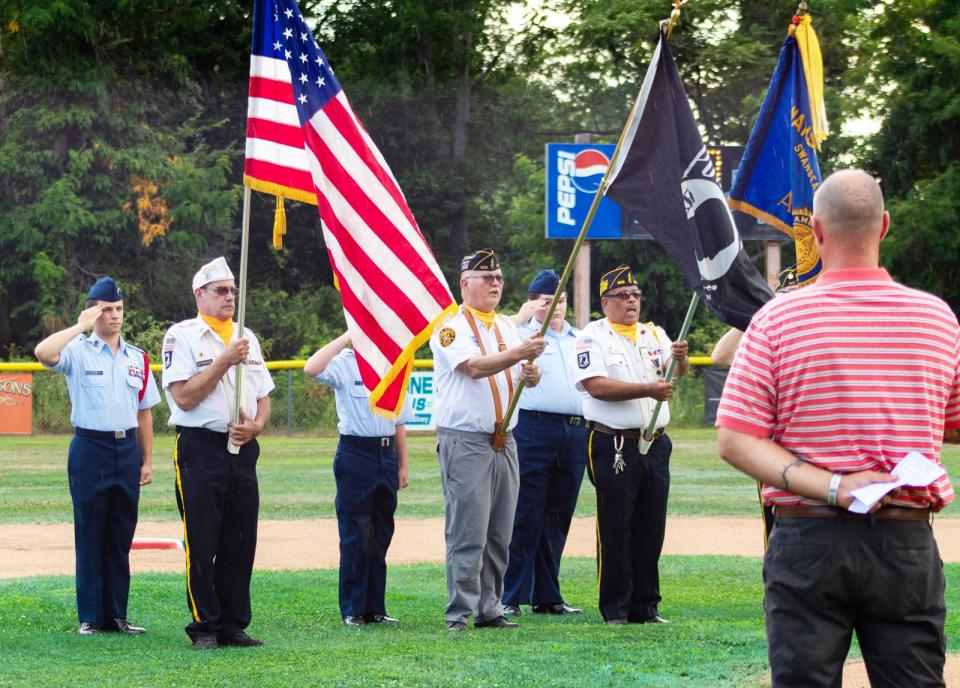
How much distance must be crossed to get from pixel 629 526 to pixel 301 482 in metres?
12.2

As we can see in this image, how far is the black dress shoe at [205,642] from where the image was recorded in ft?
26.6

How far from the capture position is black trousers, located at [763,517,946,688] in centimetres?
409

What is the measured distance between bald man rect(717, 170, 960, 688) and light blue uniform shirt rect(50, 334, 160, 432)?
559 centimetres

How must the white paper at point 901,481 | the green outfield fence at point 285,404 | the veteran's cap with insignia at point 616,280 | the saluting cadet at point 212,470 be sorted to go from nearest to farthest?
the white paper at point 901,481
the saluting cadet at point 212,470
the veteran's cap with insignia at point 616,280
the green outfield fence at point 285,404

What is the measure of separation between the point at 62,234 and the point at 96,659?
31.1 meters

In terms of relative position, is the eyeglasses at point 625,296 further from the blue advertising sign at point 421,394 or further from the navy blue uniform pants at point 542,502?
the blue advertising sign at point 421,394

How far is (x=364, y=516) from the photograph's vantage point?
9477mm

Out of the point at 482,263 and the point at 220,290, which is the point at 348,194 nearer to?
the point at 220,290

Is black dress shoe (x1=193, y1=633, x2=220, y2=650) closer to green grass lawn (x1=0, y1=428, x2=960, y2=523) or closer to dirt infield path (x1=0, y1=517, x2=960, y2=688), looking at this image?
dirt infield path (x1=0, y1=517, x2=960, y2=688)

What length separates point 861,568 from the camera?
409cm

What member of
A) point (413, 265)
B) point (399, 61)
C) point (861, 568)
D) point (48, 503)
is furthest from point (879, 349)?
point (399, 61)

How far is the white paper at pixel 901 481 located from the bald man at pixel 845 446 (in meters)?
0.03

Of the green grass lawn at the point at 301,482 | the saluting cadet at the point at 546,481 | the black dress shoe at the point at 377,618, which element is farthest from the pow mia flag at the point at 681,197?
the green grass lawn at the point at 301,482

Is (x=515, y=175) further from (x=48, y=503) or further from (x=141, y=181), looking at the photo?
(x=48, y=503)
